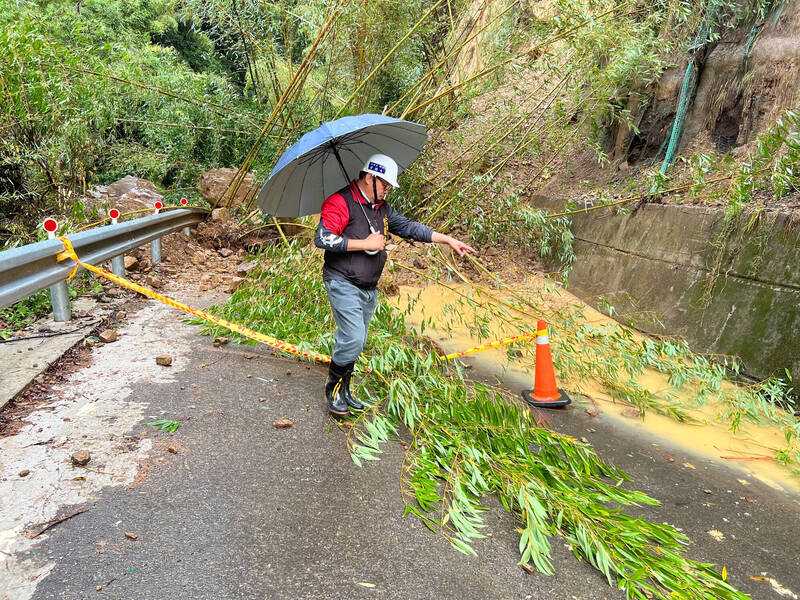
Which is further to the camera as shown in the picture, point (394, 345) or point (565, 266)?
point (565, 266)

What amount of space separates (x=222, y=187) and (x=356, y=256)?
20.8 ft

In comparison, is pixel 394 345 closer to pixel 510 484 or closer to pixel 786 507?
pixel 510 484

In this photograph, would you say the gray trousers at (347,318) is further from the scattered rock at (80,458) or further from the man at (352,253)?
the scattered rock at (80,458)

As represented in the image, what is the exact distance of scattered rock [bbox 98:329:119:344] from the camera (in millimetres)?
3922

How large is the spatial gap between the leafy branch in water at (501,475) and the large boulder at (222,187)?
4.85m

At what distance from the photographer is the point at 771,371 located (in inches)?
179

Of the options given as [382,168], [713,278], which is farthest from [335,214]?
[713,278]

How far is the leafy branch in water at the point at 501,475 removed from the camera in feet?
7.12

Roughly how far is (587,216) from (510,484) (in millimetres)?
6311

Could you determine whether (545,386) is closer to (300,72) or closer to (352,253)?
(352,253)

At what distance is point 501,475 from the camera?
269cm

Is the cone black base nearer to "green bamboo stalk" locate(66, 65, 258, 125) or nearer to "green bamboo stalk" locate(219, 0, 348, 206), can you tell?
"green bamboo stalk" locate(219, 0, 348, 206)

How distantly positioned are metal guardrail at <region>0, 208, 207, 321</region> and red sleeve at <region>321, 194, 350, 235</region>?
5.75 ft

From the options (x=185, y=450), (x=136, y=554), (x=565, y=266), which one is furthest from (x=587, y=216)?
(x=136, y=554)
